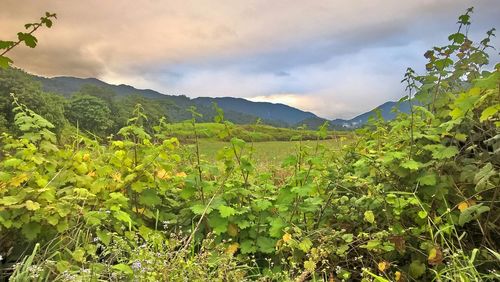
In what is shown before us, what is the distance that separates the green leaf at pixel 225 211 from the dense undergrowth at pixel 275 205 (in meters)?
0.01

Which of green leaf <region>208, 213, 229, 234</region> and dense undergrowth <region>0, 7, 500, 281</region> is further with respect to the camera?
green leaf <region>208, 213, 229, 234</region>

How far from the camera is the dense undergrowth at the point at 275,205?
3.34 metres

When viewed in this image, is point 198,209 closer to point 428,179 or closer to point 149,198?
point 149,198

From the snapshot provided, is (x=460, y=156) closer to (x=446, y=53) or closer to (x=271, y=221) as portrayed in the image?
(x=446, y=53)

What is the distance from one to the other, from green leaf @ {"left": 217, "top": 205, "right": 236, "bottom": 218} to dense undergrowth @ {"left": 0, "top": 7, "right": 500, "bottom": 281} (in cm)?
1

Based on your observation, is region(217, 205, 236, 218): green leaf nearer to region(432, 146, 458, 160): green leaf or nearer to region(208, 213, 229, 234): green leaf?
region(208, 213, 229, 234): green leaf

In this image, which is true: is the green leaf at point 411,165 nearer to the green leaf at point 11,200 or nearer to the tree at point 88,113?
the green leaf at point 11,200

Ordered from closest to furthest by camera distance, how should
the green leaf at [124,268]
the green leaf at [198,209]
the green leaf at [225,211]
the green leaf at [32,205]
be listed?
the green leaf at [124,268] < the green leaf at [32,205] < the green leaf at [225,211] < the green leaf at [198,209]

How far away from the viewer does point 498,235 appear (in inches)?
149

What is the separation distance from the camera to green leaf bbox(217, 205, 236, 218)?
159 inches

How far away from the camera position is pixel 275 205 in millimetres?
4328

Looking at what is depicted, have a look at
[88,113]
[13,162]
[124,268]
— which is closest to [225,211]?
[124,268]

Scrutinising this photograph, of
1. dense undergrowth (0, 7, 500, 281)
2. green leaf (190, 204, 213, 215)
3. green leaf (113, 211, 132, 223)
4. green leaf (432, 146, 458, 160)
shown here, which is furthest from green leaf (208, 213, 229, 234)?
green leaf (432, 146, 458, 160)

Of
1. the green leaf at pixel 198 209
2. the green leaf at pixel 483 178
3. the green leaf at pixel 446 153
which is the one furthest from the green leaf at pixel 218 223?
the green leaf at pixel 483 178
